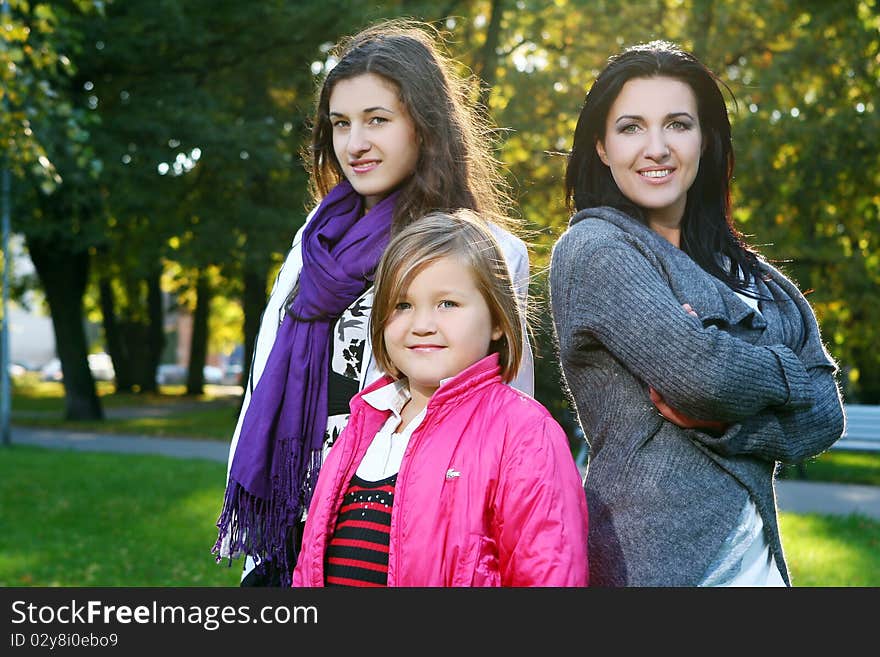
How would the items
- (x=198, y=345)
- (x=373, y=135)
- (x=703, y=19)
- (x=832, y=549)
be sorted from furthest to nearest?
(x=198, y=345), (x=703, y=19), (x=832, y=549), (x=373, y=135)

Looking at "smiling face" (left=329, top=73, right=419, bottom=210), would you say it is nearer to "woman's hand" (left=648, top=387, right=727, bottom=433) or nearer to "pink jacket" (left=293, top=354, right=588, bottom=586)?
"pink jacket" (left=293, top=354, right=588, bottom=586)

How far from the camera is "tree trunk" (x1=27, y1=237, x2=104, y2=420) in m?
21.5

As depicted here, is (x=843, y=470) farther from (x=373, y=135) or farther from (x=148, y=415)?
(x=148, y=415)

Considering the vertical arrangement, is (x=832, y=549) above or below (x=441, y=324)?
below

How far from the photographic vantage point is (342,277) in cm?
288

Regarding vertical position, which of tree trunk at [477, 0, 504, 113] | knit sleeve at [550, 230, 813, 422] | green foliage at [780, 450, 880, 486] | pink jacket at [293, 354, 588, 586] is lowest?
green foliage at [780, 450, 880, 486]

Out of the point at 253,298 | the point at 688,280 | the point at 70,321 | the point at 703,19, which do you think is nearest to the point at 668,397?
the point at 688,280

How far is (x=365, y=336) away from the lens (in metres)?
2.92

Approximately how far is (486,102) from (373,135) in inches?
459

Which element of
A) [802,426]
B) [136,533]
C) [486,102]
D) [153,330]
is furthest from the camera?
[153,330]

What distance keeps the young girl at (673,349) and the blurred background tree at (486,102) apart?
10.1 meters

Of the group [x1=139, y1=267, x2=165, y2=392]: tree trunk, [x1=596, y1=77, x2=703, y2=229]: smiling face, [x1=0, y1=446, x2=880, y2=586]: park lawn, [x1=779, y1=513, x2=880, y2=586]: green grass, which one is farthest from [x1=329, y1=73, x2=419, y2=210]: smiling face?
[x1=139, y1=267, x2=165, y2=392]: tree trunk
